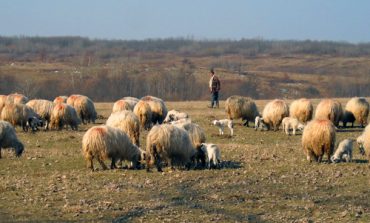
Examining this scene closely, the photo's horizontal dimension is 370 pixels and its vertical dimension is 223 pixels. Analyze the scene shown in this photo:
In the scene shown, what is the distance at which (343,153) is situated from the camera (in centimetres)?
1942

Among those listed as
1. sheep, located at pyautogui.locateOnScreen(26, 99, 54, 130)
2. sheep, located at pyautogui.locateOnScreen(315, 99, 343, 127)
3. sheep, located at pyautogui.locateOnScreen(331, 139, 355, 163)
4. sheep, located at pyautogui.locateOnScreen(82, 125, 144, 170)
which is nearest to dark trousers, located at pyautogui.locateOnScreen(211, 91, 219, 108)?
sheep, located at pyautogui.locateOnScreen(315, 99, 343, 127)

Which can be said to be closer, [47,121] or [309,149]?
[309,149]

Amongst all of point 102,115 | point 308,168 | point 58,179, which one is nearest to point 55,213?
point 58,179

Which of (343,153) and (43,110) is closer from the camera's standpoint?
(343,153)

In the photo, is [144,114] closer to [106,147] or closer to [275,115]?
[275,115]

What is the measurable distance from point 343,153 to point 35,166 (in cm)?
887

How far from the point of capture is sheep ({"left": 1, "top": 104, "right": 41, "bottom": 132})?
28844 millimetres

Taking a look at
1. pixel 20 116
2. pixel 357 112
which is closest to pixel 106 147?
pixel 20 116

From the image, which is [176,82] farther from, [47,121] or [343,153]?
[343,153]

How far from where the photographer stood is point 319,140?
19375 millimetres

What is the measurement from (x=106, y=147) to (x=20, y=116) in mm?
12182

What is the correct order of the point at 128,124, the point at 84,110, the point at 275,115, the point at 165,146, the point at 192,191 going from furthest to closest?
the point at 84,110 → the point at 275,115 → the point at 128,124 → the point at 165,146 → the point at 192,191

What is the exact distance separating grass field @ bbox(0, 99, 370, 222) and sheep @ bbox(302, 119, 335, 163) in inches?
18.0

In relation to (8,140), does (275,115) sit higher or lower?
higher
